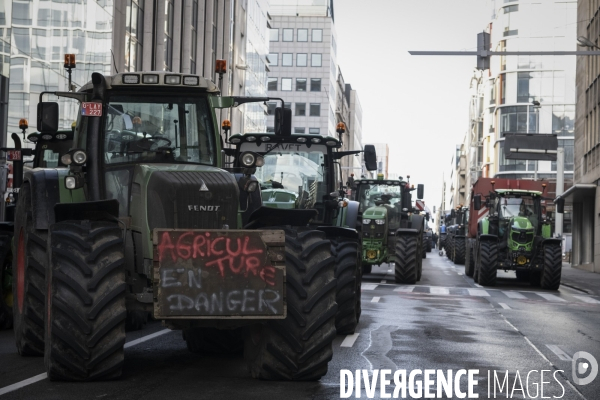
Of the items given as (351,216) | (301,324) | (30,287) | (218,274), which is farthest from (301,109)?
(218,274)

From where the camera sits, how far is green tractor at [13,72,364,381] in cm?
875

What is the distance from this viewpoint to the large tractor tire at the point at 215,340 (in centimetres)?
1116

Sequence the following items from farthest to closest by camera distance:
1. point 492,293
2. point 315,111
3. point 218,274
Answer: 1. point 315,111
2. point 492,293
3. point 218,274

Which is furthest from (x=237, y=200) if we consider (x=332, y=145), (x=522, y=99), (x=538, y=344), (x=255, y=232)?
(x=522, y=99)

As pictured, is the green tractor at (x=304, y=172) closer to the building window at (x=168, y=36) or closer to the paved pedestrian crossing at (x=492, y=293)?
the paved pedestrian crossing at (x=492, y=293)

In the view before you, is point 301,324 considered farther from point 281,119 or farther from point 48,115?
point 48,115

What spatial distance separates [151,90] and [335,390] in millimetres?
3702

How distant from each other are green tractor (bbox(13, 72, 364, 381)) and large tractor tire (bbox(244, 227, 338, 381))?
1 cm

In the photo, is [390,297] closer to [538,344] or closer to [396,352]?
[538,344]

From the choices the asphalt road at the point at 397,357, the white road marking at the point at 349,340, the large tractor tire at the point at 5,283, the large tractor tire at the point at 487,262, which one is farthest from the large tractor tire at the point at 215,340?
the large tractor tire at the point at 487,262

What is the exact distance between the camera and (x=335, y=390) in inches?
355

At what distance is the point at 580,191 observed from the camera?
52.8 meters

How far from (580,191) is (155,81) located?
45.3 m

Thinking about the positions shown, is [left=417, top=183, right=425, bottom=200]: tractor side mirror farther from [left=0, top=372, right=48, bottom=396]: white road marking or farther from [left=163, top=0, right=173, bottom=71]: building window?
[left=0, top=372, right=48, bottom=396]: white road marking
